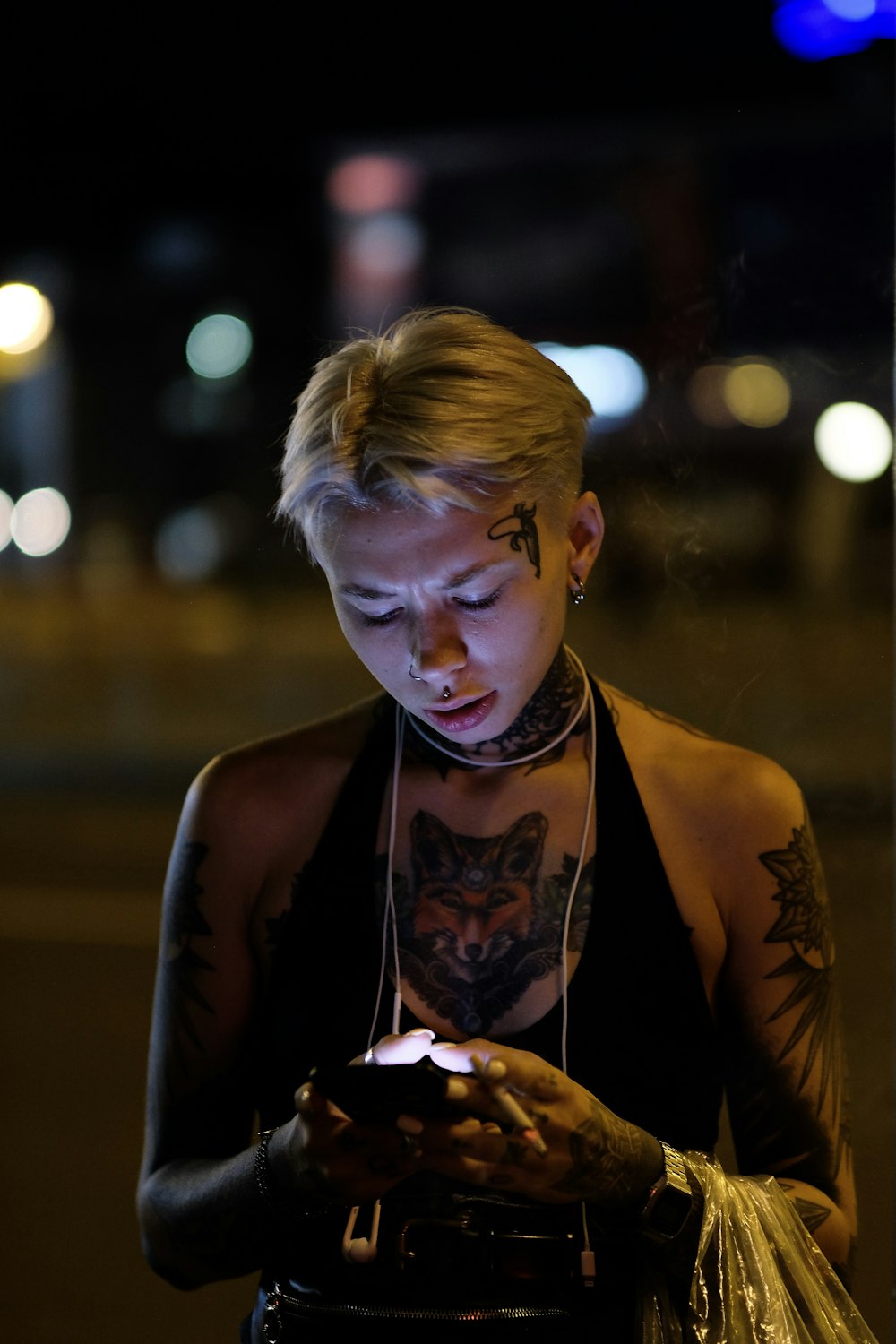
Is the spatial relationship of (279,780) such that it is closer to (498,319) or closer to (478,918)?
(478,918)

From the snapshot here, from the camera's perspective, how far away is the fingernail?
1.14 meters

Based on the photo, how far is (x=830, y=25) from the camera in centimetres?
174

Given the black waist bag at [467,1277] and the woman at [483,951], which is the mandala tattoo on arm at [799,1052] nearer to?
the woman at [483,951]

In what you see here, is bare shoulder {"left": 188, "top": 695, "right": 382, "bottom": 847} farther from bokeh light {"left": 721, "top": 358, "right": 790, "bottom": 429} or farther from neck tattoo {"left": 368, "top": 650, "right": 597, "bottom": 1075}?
bokeh light {"left": 721, "top": 358, "right": 790, "bottom": 429}

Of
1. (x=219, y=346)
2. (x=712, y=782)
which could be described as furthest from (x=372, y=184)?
(x=712, y=782)

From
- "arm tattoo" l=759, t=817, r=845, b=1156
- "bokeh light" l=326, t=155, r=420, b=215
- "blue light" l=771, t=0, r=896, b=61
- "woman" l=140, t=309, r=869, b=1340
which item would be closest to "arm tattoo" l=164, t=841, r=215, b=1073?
"woman" l=140, t=309, r=869, b=1340

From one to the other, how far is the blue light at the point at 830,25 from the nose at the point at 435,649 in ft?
3.20

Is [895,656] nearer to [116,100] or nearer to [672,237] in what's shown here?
[672,237]

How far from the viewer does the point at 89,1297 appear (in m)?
1.77

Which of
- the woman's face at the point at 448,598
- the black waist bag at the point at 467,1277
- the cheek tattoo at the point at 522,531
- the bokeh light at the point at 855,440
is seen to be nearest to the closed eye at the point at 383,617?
the woman's face at the point at 448,598

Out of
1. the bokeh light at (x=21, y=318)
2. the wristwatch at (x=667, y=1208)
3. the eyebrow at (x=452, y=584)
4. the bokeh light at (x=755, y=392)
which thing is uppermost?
the bokeh light at (x=21, y=318)

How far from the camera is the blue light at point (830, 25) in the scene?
173 centimetres

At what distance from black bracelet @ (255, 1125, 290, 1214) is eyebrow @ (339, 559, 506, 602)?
0.54 meters

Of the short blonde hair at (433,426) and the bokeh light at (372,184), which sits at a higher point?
the bokeh light at (372,184)
